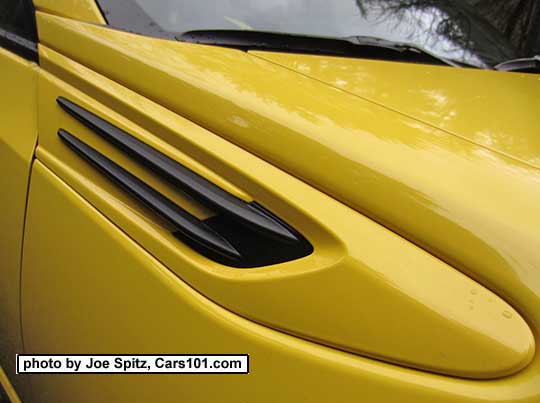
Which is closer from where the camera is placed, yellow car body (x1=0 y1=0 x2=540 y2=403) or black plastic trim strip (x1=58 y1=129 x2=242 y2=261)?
yellow car body (x1=0 y1=0 x2=540 y2=403)

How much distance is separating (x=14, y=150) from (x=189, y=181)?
0.63 metres

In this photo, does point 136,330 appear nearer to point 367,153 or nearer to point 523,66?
point 367,153

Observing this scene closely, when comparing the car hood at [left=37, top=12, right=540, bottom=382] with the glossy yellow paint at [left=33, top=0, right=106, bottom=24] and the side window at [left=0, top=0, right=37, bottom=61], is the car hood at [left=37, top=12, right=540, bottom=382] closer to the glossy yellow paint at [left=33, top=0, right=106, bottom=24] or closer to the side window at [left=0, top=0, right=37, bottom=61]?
the glossy yellow paint at [left=33, top=0, right=106, bottom=24]

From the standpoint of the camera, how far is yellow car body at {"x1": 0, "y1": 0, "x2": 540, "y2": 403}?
70 cm

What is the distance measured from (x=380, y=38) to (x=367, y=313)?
104cm

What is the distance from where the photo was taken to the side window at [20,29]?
1339 millimetres

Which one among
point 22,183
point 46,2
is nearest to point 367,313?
point 22,183

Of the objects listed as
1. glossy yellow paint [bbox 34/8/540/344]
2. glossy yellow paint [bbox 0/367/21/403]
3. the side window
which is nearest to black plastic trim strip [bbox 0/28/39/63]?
the side window

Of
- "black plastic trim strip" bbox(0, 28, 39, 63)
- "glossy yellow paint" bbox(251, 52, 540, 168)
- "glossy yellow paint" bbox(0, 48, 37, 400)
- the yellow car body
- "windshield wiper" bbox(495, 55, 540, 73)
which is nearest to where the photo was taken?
the yellow car body

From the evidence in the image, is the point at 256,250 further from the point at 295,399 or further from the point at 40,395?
the point at 40,395

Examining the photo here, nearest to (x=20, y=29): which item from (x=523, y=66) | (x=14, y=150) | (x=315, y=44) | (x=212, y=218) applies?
(x=14, y=150)

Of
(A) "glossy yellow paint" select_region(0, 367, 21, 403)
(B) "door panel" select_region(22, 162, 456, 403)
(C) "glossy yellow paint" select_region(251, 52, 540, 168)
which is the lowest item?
(A) "glossy yellow paint" select_region(0, 367, 21, 403)

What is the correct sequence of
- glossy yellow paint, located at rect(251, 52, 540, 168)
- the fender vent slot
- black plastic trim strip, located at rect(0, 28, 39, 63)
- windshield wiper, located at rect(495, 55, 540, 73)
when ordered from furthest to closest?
windshield wiper, located at rect(495, 55, 540, 73)
black plastic trim strip, located at rect(0, 28, 39, 63)
glossy yellow paint, located at rect(251, 52, 540, 168)
the fender vent slot

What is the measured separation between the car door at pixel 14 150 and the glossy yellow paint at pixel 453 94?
663 mm
